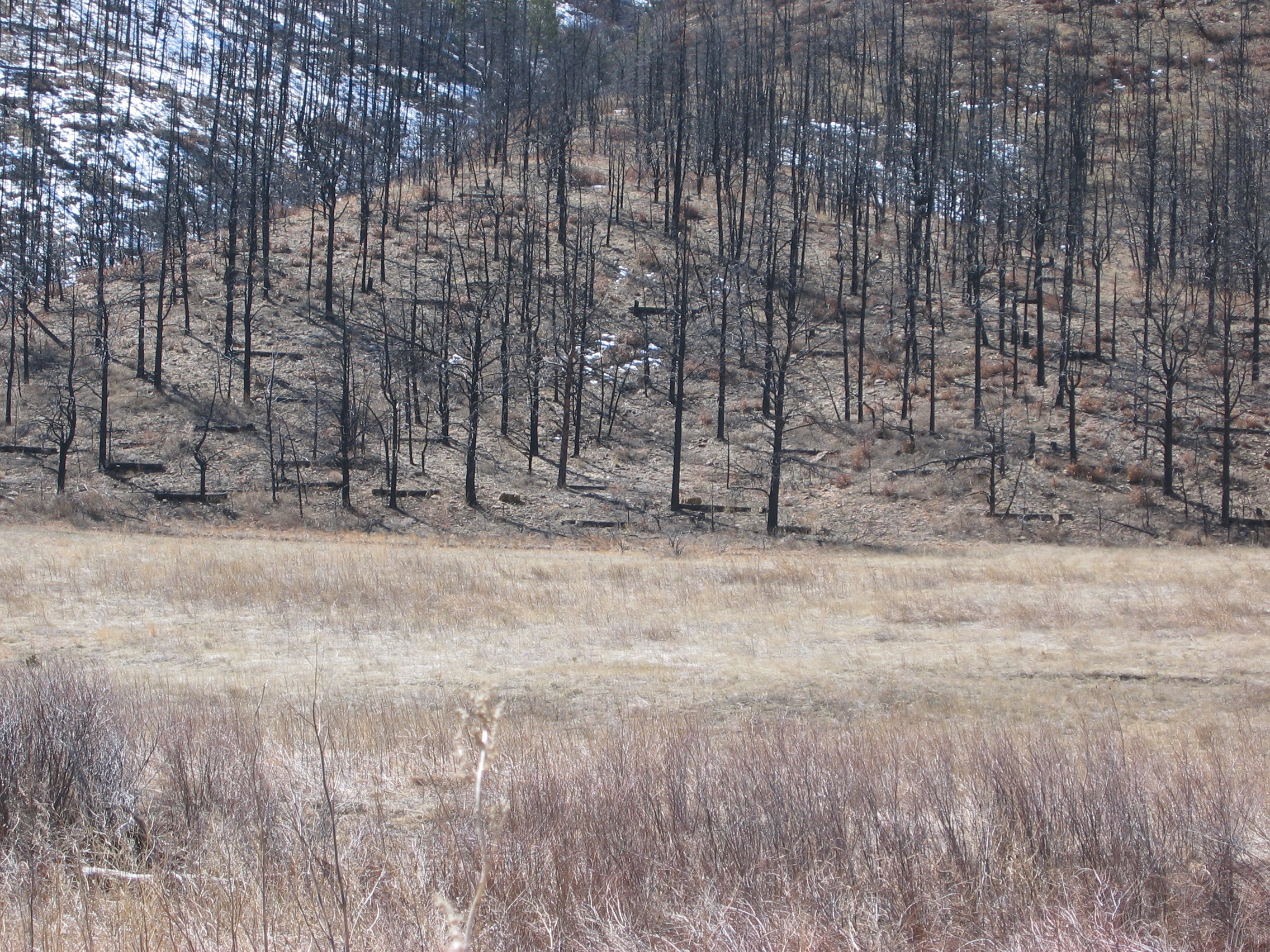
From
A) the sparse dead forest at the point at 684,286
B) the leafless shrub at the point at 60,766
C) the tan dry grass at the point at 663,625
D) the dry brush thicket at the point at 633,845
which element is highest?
the sparse dead forest at the point at 684,286

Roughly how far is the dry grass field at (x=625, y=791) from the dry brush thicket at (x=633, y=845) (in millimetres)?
28

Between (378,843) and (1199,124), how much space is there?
111m

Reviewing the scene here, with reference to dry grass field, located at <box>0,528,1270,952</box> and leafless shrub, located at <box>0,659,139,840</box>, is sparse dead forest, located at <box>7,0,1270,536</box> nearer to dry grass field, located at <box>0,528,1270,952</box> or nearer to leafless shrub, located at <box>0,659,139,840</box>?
dry grass field, located at <box>0,528,1270,952</box>

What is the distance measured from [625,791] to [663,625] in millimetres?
12457

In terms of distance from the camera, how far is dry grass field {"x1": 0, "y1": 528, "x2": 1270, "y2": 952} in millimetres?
5203

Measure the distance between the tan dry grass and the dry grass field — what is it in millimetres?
141

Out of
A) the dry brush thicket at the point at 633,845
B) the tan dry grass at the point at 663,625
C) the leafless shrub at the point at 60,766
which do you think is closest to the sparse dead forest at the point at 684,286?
the tan dry grass at the point at 663,625

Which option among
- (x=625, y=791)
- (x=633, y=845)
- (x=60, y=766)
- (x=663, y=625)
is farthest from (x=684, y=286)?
(x=633, y=845)

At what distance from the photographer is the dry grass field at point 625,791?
5.20 meters

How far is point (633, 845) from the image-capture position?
6191 mm

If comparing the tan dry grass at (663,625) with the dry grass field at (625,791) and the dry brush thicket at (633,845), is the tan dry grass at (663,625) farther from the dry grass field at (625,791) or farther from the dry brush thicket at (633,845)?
the dry brush thicket at (633,845)

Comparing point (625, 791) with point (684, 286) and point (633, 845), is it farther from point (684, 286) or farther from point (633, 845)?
point (684, 286)

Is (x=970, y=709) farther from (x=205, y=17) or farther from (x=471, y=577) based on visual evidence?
(x=205, y=17)

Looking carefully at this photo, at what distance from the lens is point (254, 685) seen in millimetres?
→ 13445
